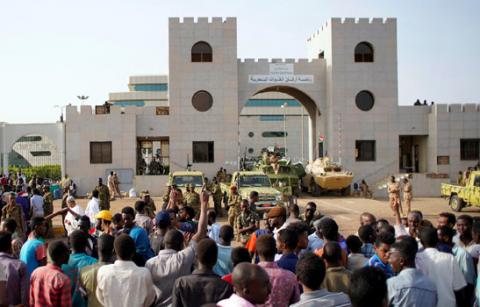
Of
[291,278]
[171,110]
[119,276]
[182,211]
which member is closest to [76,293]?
[119,276]

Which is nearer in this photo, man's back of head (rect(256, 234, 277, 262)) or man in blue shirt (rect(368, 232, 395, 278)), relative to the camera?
man's back of head (rect(256, 234, 277, 262))

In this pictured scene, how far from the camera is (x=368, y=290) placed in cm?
371

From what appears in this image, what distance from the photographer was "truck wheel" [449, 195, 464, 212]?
73.0 ft

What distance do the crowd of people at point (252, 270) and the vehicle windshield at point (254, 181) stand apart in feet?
44.7

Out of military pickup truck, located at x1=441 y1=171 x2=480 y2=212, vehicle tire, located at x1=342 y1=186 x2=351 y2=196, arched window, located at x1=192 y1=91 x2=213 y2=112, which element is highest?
arched window, located at x1=192 y1=91 x2=213 y2=112

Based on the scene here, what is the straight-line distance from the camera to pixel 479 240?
Result: 6.45m

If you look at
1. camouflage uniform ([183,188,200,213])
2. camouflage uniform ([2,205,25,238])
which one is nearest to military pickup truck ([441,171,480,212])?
camouflage uniform ([183,188,200,213])

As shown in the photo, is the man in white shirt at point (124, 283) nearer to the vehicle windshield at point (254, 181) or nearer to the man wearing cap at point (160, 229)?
the man wearing cap at point (160, 229)

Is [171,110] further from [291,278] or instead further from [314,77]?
[291,278]

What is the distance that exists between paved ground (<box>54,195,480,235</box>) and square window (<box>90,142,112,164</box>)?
397cm

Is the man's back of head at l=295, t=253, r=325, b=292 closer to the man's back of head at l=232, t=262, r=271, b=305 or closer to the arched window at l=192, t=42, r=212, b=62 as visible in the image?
the man's back of head at l=232, t=262, r=271, b=305

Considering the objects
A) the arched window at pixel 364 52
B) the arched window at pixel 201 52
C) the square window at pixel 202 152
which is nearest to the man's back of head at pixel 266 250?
the square window at pixel 202 152

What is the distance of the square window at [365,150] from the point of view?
33781mm

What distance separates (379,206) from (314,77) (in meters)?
11.5
